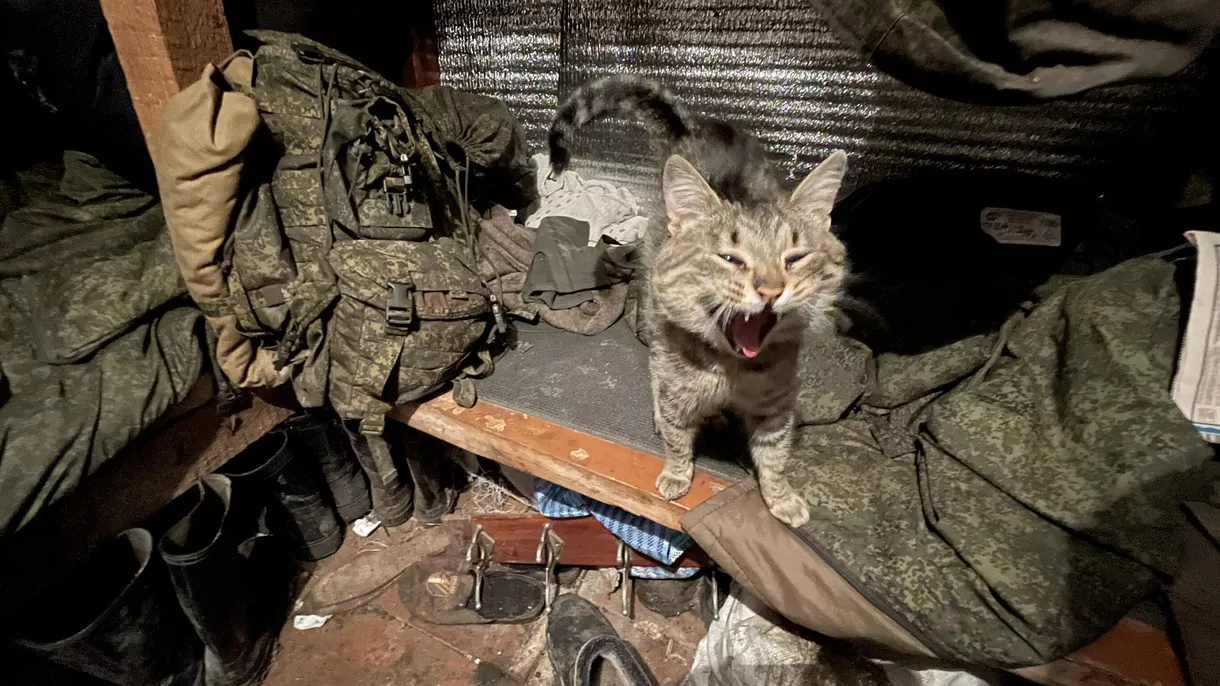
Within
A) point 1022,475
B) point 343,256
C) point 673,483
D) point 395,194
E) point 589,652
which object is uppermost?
point 395,194

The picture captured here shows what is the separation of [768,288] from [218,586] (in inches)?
51.8

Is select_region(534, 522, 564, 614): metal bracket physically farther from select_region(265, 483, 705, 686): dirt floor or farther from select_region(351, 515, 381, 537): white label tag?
select_region(351, 515, 381, 537): white label tag

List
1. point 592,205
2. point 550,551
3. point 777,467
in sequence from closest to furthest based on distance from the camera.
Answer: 1. point 777,467
2. point 550,551
3. point 592,205

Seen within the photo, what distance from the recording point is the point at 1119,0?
476 mm

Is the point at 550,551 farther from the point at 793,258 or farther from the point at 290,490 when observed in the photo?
the point at 793,258

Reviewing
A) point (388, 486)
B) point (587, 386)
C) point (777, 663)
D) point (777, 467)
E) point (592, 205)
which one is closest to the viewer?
point (777, 467)

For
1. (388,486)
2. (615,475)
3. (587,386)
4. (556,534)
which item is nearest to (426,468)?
(388,486)

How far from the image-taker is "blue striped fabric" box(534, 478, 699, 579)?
1.26 metres

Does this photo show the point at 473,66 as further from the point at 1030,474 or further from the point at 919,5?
the point at 1030,474

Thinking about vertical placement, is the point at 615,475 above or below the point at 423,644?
above

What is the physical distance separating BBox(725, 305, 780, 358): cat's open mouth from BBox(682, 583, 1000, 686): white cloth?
65 cm

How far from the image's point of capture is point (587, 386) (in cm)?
128

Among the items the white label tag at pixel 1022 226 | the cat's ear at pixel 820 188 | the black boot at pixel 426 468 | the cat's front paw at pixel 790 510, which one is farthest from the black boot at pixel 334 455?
the white label tag at pixel 1022 226

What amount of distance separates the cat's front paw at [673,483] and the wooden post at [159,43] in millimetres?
1303
